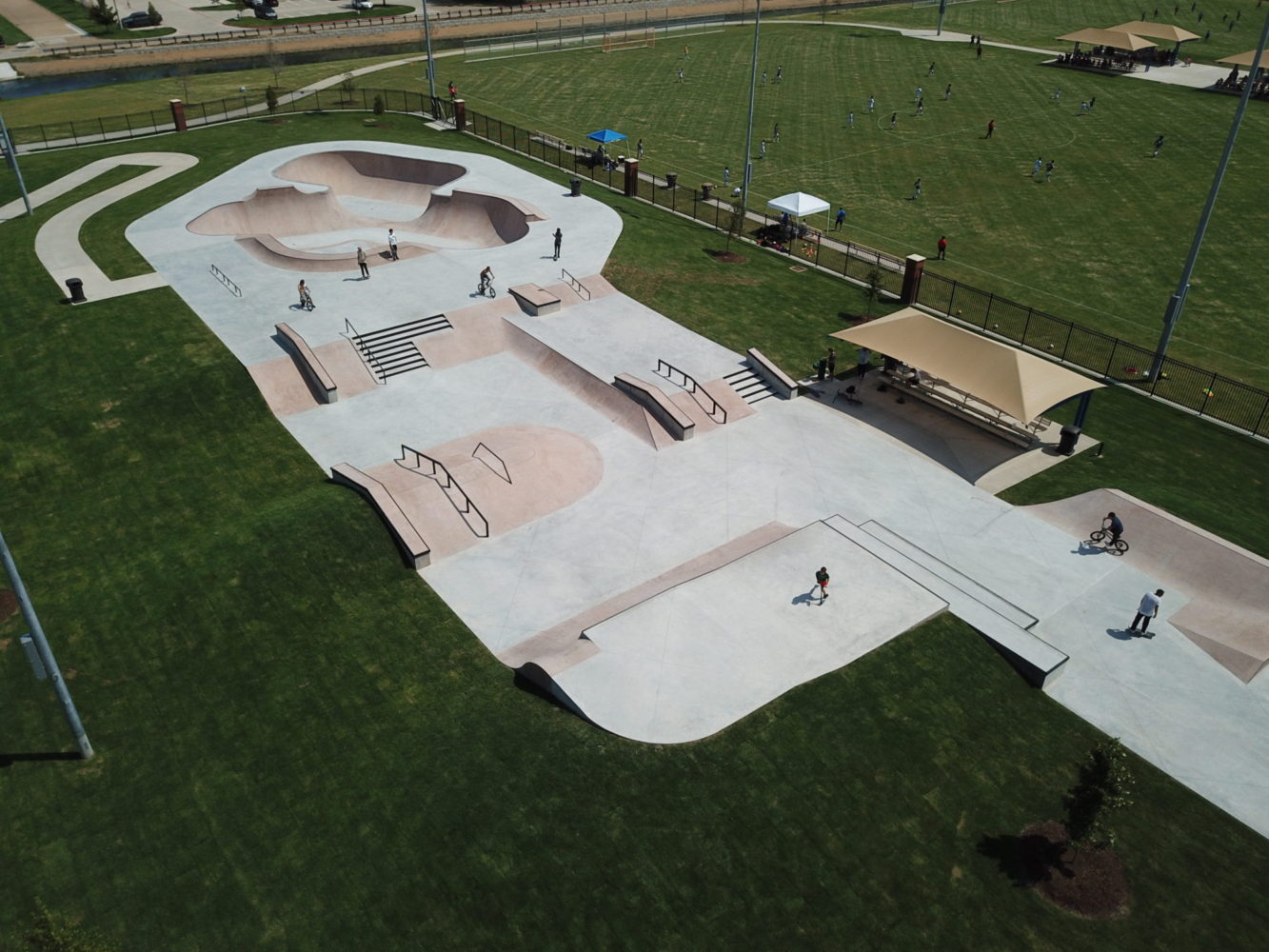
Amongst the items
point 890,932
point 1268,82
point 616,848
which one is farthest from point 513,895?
point 1268,82

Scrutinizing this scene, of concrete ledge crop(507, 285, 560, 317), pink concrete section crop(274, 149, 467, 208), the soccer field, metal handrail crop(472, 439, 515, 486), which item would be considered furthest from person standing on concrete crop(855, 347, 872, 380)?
pink concrete section crop(274, 149, 467, 208)

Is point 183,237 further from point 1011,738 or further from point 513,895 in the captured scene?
point 1011,738

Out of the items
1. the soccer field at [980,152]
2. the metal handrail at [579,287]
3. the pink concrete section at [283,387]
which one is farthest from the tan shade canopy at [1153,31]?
the pink concrete section at [283,387]

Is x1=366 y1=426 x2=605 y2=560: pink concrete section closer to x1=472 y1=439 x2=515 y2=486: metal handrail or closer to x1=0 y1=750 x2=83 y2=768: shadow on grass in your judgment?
x1=472 y1=439 x2=515 y2=486: metal handrail

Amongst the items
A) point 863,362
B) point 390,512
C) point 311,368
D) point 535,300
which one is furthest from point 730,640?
point 535,300

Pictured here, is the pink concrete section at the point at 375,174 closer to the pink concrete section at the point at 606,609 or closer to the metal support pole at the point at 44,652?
the pink concrete section at the point at 606,609

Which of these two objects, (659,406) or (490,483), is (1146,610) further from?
(490,483)
